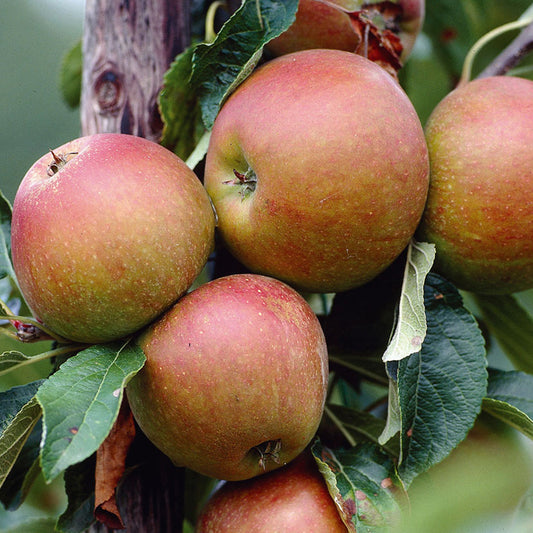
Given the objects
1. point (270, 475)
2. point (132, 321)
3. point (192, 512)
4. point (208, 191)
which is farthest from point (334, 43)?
point (192, 512)

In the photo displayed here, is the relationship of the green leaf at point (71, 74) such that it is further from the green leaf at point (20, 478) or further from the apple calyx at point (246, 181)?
the green leaf at point (20, 478)

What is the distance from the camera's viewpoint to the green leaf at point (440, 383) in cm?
78

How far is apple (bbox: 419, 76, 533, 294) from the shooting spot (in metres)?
0.79

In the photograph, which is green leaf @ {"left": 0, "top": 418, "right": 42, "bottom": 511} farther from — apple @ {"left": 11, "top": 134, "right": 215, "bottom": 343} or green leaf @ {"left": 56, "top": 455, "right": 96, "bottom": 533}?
apple @ {"left": 11, "top": 134, "right": 215, "bottom": 343}

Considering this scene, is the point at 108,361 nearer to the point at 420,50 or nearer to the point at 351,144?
the point at 351,144

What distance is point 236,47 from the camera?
87cm

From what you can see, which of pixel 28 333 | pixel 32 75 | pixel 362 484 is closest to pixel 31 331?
pixel 28 333

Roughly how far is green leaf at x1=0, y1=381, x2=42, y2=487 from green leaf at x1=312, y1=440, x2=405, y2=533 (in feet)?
1.12

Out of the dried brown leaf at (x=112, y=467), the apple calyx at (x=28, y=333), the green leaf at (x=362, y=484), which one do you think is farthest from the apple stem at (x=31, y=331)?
the green leaf at (x=362, y=484)

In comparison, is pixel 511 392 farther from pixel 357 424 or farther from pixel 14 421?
pixel 14 421

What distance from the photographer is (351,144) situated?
73 centimetres

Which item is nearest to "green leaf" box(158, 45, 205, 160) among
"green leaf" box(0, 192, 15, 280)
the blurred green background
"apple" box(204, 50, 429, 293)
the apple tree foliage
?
the apple tree foliage

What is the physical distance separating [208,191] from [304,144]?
176 millimetres

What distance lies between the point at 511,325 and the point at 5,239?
788 millimetres
